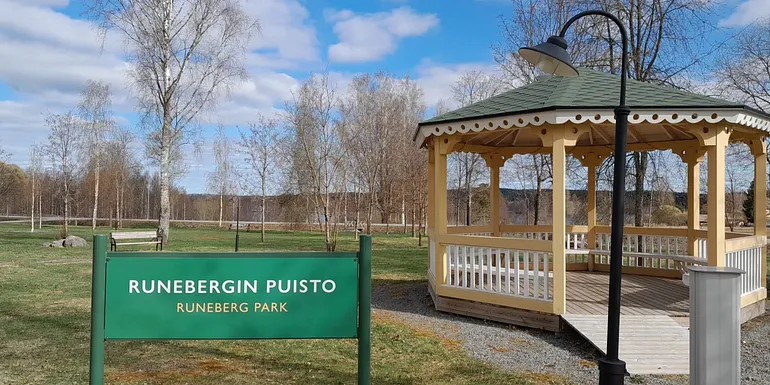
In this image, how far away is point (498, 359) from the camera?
5.36 m

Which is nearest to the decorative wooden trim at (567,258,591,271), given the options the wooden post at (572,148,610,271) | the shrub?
the wooden post at (572,148,610,271)

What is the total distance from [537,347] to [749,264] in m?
4.04

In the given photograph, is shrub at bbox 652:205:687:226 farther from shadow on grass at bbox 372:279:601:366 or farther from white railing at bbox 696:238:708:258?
shadow on grass at bbox 372:279:601:366

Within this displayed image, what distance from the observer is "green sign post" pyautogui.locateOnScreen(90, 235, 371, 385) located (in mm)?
3385

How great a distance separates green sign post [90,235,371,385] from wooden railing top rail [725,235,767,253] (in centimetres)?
587

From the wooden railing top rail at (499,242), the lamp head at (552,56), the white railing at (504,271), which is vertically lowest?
the white railing at (504,271)

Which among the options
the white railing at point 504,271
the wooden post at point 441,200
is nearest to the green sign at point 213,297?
the white railing at point 504,271

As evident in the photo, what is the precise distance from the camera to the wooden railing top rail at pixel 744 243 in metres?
6.89

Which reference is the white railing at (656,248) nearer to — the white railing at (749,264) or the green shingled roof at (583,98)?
the white railing at (749,264)

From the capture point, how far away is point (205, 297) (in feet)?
11.2

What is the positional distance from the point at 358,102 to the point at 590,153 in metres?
21.9

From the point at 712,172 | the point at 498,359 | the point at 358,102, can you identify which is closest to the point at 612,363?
the point at 498,359

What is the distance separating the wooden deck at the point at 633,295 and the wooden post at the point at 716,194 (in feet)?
2.64

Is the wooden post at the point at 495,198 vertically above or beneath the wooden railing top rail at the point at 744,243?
above
